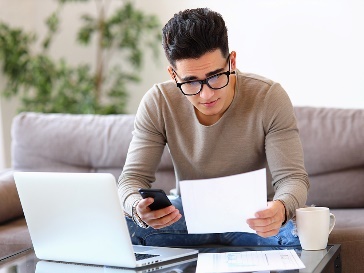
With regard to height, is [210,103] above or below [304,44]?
above

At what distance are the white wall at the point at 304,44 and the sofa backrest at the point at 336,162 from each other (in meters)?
0.72

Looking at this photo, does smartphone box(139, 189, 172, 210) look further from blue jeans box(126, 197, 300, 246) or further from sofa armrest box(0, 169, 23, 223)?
sofa armrest box(0, 169, 23, 223)

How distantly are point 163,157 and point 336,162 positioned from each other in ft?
2.28

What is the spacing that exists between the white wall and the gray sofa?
67cm

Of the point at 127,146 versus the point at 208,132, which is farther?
the point at 127,146

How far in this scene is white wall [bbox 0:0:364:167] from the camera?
342 centimetres

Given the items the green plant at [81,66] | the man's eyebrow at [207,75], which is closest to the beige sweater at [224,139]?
the man's eyebrow at [207,75]

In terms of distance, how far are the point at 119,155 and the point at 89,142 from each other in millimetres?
155

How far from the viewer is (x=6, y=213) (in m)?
2.71

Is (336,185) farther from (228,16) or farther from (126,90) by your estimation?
(126,90)

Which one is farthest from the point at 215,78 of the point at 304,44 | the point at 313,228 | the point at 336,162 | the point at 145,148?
the point at 304,44

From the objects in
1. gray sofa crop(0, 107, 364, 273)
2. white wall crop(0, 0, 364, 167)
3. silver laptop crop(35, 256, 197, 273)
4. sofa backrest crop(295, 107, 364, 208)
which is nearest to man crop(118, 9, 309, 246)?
silver laptop crop(35, 256, 197, 273)

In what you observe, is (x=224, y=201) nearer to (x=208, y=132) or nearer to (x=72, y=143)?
(x=208, y=132)

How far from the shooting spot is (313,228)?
1881mm
